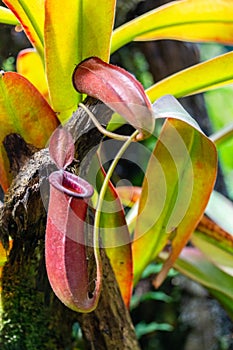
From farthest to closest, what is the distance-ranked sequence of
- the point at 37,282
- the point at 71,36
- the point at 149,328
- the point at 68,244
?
the point at 149,328 → the point at 37,282 → the point at 71,36 → the point at 68,244

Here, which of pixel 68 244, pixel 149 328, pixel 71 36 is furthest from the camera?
pixel 149 328

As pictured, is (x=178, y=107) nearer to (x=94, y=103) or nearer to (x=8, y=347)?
(x=94, y=103)

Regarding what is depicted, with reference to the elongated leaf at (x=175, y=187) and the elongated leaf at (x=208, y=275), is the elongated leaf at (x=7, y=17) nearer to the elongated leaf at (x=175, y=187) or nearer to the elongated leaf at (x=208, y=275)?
the elongated leaf at (x=175, y=187)

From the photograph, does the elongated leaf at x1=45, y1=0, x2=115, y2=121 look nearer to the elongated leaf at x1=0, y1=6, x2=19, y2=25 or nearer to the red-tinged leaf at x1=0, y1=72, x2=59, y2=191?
the red-tinged leaf at x1=0, y1=72, x2=59, y2=191

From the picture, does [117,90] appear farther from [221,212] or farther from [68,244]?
[221,212]

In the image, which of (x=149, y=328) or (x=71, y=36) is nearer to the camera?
(x=71, y=36)

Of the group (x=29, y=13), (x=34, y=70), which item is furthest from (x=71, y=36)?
(x=34, y=70)

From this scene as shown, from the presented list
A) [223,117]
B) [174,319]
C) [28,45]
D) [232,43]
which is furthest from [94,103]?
[223,117]

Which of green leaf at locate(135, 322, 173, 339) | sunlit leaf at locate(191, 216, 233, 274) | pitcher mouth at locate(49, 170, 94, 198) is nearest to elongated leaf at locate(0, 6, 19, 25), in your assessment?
pitcher mouth at locate(49, 170, 94, 198)
